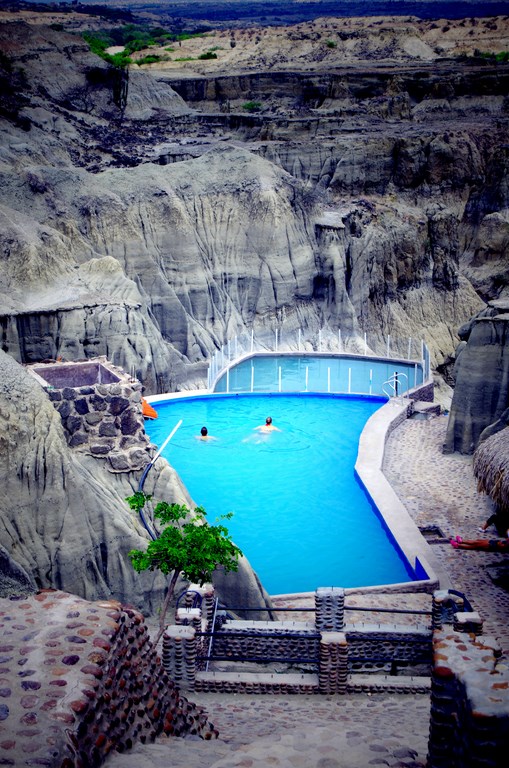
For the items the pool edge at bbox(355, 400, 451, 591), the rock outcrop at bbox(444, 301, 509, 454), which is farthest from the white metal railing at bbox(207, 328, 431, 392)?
the rock outcrop at bbox(444, 301, 509, 454)

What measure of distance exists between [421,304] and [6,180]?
25.4 meters

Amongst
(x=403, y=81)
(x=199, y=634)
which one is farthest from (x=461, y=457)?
(x=403, y=81)

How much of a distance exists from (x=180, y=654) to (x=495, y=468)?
29.6ft

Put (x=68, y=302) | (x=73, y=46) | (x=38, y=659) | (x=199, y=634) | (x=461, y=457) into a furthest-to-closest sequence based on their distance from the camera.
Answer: (x=73, y=46) → (x=68, y=302) → (x=461, y=457) → (x=199, y=634) → (x=38, y=659)

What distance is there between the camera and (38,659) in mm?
7617

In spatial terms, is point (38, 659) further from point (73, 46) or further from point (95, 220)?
point (73, 46)

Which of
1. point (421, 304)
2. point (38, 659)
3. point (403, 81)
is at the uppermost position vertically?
point (403, 81)

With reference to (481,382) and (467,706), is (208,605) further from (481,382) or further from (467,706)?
(481,382)

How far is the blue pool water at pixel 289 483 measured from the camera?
17969 mm

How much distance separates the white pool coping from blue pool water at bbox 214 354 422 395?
1.09 meters

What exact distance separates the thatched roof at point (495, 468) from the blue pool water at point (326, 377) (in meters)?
11.0

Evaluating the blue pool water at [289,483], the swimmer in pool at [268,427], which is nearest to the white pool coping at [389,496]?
the blue pool water at [289,483]

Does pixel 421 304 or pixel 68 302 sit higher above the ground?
pixel 68 302

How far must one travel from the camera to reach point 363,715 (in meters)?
11.2
